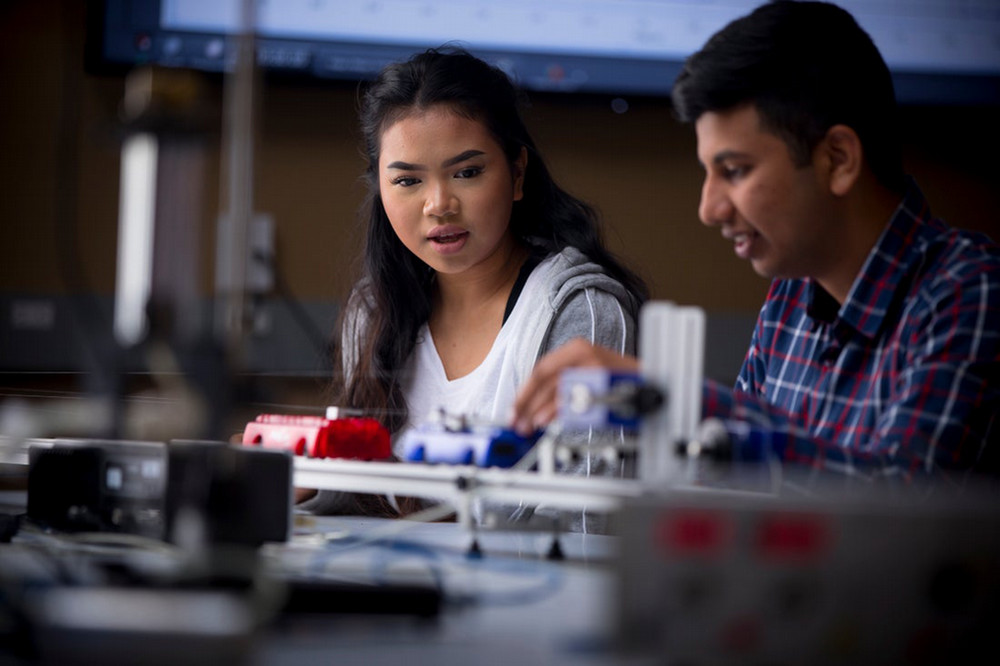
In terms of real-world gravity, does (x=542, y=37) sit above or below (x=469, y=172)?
above

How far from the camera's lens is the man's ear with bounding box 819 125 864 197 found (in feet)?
3.92

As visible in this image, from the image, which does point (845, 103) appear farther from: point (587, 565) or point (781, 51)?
point (587, 565)

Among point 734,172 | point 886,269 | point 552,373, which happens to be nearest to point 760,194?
point 734,172

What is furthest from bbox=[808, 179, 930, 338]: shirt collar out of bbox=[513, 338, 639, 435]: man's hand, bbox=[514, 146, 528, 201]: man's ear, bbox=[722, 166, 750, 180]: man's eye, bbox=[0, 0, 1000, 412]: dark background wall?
bbox=[0, 0, 1000, 412]: dark background wall

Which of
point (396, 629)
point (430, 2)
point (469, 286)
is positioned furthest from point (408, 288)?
point (396, 629)

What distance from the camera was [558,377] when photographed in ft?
3.28

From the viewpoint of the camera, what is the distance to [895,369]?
1170 mm

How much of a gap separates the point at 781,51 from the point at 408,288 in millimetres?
980

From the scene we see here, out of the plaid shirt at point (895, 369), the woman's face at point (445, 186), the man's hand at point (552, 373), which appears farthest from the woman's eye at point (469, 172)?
the man's hand at point (552, 373)

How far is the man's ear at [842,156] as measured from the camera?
47.1 inches

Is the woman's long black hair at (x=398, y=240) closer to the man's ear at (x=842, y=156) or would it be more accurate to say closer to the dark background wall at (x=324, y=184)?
the dark background wall at (x=324, y=184)

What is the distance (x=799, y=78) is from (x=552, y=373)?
46 cm

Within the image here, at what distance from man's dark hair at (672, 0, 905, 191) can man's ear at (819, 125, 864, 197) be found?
0.04ft

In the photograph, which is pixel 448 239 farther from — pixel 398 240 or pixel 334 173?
pixel 334 173
